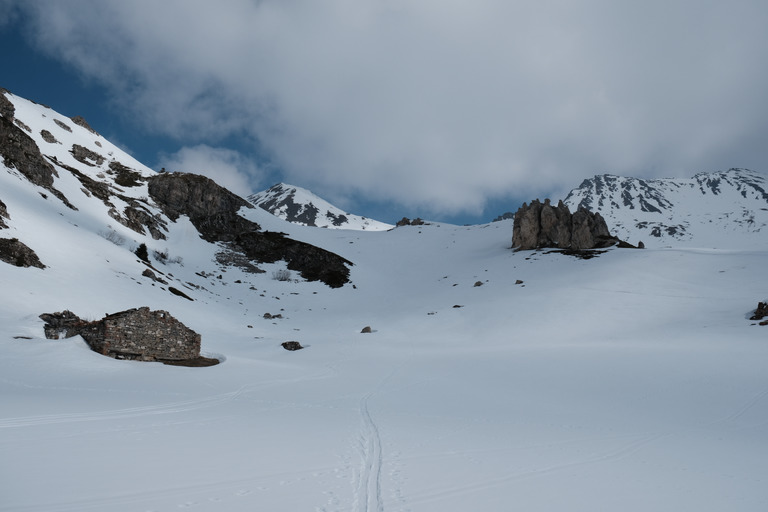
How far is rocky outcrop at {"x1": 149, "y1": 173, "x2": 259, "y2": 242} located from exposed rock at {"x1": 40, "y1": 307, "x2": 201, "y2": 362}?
55.6 metres

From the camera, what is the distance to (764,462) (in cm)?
873

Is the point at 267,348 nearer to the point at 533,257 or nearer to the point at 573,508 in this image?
the point at 573,508

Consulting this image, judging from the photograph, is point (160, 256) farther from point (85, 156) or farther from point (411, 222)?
point (411, 222)

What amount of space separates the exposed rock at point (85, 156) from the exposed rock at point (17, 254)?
5452cm

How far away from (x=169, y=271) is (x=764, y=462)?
57.9m

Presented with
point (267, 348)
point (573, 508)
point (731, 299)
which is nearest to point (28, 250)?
point (267, 348)

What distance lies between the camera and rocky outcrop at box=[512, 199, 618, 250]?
69.6 meters

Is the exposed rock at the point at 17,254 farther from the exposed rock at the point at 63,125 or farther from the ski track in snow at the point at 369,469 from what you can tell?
the exposed rock at the point at 63,125

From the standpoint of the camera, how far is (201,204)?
7956cm

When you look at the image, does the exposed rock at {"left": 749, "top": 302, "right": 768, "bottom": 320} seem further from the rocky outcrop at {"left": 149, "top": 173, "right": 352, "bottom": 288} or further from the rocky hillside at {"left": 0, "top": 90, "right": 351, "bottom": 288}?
the rocky outcrop at {"left": 149, "top": 173, "right": 352, "bottom": 288}

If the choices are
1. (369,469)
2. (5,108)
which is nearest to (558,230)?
(369,469)

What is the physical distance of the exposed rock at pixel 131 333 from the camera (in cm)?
1980

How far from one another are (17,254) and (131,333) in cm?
1641

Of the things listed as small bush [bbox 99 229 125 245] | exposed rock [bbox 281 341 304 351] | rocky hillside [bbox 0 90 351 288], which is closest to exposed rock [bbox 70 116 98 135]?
rocky hillside [bbox 0 90 351 288]
